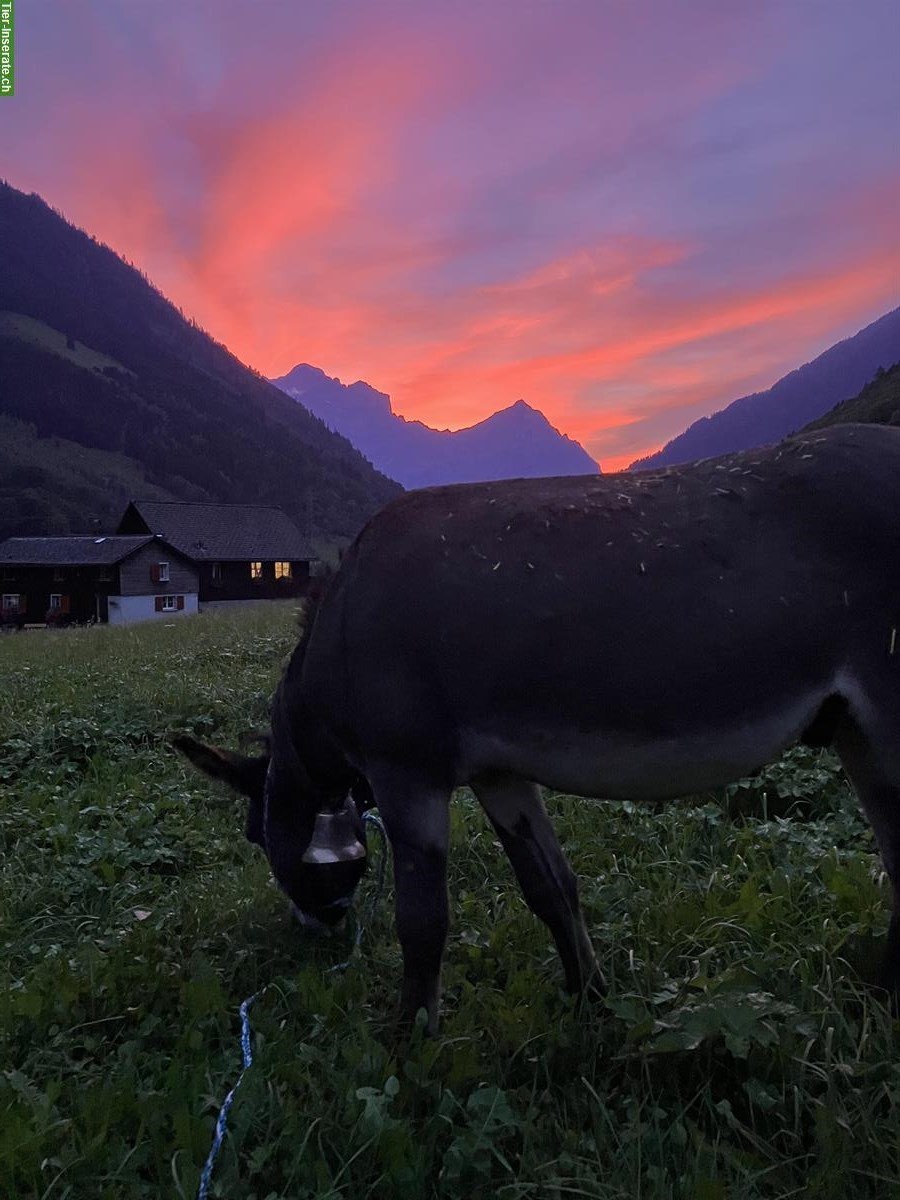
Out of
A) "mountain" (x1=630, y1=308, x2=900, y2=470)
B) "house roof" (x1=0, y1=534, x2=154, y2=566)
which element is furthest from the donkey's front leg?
"mountain" (x1=630, y1=308, x2=900, y2=470)

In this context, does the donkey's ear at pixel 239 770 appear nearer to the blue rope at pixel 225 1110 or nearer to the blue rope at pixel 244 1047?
the blue rope at pixel 244 1047

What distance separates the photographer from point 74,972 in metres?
3.33

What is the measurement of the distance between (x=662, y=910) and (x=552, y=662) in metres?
1.89

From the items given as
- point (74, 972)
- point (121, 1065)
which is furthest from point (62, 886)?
point (121, 1065)

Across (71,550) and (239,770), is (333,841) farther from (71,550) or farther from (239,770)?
(71,550)

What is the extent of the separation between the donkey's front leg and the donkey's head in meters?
0.60

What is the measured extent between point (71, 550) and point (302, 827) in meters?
60.9

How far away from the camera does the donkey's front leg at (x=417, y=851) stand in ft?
8.70

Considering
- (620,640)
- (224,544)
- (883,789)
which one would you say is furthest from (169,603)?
(883,789)

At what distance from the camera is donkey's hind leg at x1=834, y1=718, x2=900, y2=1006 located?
7.92 ft

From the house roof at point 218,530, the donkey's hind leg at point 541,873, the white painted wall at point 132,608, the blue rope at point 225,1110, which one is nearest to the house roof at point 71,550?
the white painted wall at point 132,608

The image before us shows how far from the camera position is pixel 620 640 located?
2.40m

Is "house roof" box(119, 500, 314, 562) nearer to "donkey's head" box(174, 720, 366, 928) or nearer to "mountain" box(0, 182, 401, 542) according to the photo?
"mountain" box(0, 182, 401, 542)

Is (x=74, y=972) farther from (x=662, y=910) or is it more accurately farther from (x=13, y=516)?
(x=13, y=516)
